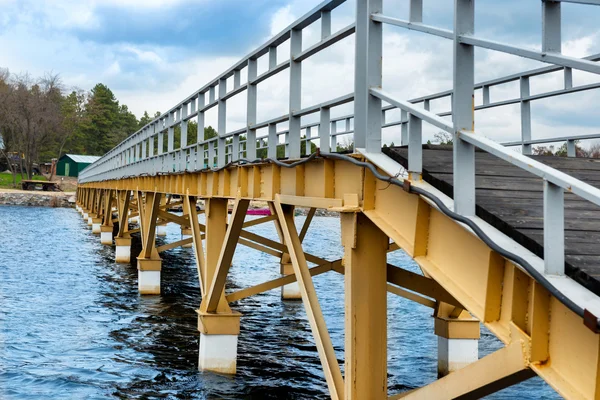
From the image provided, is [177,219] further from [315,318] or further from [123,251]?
[315,318]

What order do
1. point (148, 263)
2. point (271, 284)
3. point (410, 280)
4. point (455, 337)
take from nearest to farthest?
point (410, 280), point (271, 284), point (455, 337), point (148, 263)

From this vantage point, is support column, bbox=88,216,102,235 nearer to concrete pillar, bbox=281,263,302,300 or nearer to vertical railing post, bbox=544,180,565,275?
concrete pillar, bbox=281,263,302,300

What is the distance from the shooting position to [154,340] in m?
13.2

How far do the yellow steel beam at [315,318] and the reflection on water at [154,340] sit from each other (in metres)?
3.77

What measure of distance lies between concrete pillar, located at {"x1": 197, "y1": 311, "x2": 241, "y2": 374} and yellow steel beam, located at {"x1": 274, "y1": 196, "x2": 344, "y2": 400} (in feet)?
11.7

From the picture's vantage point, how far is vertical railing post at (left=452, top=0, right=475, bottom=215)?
3574 millimetres

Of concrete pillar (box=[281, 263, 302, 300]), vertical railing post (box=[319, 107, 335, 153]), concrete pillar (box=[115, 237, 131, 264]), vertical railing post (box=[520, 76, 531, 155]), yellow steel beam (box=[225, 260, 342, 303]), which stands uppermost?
vertical railing post (box=[520, 76, 531, 155])

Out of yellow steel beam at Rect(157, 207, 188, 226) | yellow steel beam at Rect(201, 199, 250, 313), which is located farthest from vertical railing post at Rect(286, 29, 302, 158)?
yellow steel beam at Rect(157, 207, 188, 226)

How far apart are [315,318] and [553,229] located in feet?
11.1

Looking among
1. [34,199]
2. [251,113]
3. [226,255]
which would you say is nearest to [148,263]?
[226,255]

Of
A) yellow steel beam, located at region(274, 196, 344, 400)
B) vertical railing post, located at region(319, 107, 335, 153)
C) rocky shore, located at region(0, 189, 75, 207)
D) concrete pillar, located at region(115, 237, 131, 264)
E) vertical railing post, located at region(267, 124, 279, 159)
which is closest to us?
yellow steel beam, located at region(274, 196, 344, 400)

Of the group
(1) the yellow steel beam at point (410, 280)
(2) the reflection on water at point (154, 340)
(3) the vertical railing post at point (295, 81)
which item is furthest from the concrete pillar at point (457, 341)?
(3) the vertical railing post at point (295, 81)

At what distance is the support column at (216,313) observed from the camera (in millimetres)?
10070

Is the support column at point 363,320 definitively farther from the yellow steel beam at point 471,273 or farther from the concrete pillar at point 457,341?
the concrete pillar at point 457,341
